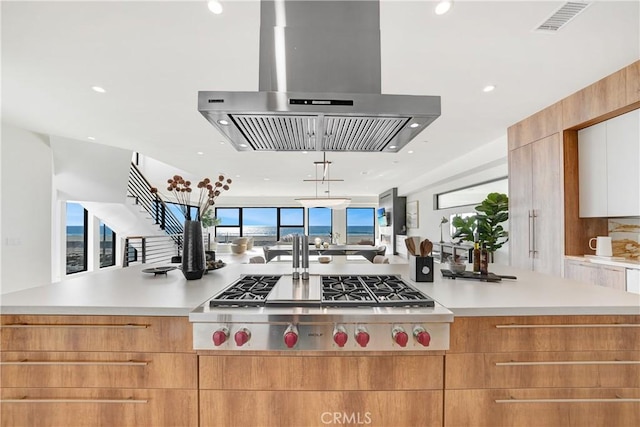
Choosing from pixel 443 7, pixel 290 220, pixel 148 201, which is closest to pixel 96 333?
pixel 443 7

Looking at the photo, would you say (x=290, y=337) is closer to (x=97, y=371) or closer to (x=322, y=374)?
(x=322, y=374)

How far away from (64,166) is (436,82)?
19.0 ft

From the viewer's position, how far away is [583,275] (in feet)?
9.59

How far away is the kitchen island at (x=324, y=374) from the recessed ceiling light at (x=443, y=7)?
5.35ft

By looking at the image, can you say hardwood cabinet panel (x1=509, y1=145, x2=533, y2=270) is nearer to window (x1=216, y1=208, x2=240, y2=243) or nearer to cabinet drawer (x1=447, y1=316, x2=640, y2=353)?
cabinet drawer (x1=447, y1=316, x2=640, y2=353)

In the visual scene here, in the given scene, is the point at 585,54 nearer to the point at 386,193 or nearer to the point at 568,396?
the point at 568,396

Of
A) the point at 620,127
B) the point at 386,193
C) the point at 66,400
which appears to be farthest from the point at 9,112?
the point at 386,193

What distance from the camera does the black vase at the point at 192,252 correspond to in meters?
1.77

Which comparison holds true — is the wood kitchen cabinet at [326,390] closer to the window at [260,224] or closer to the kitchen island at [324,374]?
the kitchen island at [324,374]

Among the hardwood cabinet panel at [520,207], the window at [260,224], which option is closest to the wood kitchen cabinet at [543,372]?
the hardwood cabinet panel at [520,207]

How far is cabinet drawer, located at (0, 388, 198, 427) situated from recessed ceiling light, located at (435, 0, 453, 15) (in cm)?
232

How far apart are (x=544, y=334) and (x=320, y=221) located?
12493 millimetres

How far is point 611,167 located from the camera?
2.78 meters

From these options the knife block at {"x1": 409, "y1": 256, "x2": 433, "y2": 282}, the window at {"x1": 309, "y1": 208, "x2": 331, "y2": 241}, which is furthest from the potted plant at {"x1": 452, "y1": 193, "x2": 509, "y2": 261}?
the window at {"x1": 309, "y1": 208, "x2": 331, "y2": 241}
